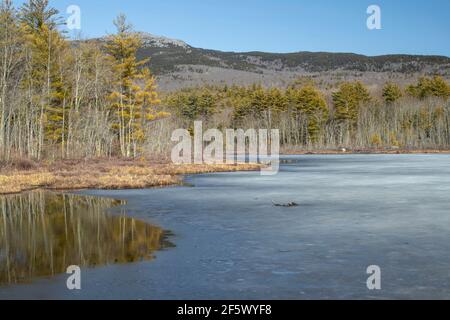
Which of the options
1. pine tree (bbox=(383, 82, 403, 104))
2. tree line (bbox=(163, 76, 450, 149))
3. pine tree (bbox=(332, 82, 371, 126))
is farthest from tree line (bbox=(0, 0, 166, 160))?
pine tree (bbox=(383, 82, 403, 104))

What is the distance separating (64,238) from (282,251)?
5.57 m

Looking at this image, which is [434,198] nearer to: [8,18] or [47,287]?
[47,287]

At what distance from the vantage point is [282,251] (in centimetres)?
1064

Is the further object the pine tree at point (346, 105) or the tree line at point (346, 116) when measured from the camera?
the pine tree at point (346, 105)

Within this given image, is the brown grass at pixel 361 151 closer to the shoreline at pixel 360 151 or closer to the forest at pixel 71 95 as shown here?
the shoreline at pixel 360 151

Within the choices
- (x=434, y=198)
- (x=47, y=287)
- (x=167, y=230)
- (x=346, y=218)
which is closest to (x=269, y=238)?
(x=167, y=230)

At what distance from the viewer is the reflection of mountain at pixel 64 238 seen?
31.8 ft

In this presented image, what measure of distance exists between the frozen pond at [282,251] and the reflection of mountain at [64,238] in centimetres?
53

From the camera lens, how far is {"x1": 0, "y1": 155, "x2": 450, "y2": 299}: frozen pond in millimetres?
7727

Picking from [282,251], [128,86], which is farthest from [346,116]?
[282,251]

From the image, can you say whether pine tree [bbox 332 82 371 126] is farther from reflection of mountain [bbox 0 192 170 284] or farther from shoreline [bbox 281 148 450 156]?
reflection of mountain [bbox 0 192 170 284]

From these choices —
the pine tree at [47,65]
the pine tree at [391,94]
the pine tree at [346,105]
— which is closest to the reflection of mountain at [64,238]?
the pine tree at [47,65]

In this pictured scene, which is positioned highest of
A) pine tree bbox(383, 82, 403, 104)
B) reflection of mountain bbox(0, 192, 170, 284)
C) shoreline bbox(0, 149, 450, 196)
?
pine tree bbox(383, 82, 403, 104)

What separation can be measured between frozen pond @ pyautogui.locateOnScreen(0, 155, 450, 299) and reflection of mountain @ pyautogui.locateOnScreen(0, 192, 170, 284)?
526 mm
